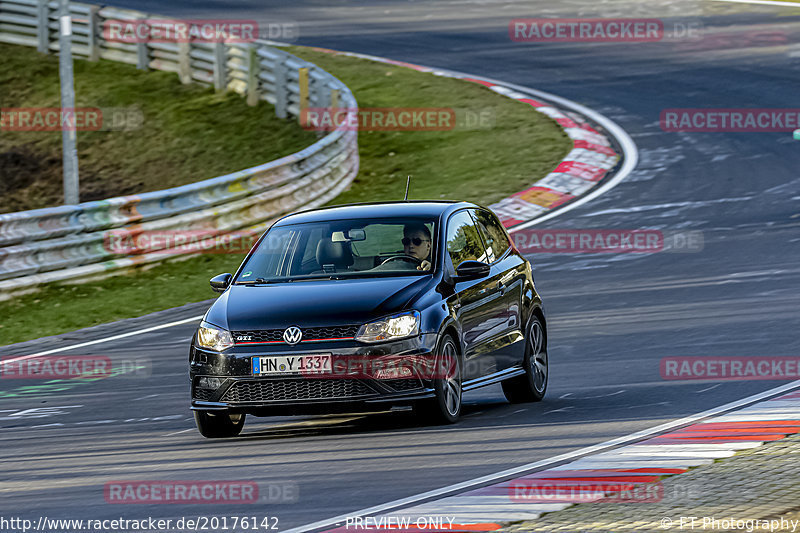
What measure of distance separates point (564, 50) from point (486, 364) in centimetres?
2482

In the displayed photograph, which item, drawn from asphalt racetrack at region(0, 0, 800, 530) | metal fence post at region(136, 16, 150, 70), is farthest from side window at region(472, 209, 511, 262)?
metal fence post at region(136, 16, 150, 70)

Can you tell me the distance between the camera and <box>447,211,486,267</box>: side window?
11.1 m

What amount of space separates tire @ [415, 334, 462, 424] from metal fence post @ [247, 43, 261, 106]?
19.5 meters

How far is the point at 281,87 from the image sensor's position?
92.0 feet

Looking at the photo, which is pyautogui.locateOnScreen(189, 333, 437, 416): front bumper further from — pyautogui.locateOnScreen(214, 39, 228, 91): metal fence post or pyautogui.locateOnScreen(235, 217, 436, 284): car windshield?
pyautogui.locateOnScreen(214, 39, 228, 91): metal fence post

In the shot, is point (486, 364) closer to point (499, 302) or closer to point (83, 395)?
point (499, 302)

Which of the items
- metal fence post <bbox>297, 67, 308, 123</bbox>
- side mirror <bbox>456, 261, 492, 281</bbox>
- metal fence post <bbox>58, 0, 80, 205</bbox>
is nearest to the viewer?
side mirror <bbox>456, 261, 492, 281</bbox>

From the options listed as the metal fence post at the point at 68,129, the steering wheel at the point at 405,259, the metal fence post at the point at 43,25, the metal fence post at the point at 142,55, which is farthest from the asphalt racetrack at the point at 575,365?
the metal fence post at the point at 43,25

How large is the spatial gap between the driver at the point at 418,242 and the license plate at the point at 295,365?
55.4 inches

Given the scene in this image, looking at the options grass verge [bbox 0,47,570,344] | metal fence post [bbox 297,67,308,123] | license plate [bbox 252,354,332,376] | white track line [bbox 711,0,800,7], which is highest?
license plate [bbox 252,354,332,376]

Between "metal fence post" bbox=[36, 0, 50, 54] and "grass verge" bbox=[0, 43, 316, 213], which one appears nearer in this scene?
"grass verge" bbox=[0, 43, 316, 213]

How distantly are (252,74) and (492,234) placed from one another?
1789cm

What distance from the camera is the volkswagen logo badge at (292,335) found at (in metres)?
9.79

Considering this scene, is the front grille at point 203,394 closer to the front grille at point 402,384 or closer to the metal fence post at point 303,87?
the front grille at point 402,384
